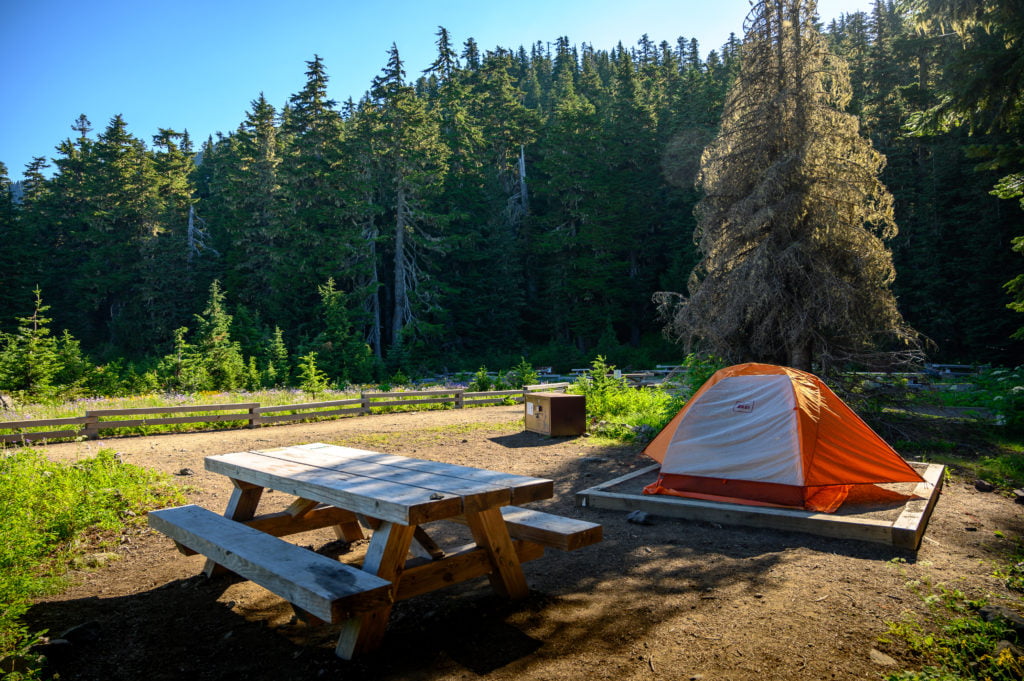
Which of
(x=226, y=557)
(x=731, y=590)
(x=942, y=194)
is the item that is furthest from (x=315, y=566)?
(x=942, y=194)

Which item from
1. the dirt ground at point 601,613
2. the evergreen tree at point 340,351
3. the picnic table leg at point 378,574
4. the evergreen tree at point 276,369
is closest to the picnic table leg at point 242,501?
the dirt ground at point 601,613

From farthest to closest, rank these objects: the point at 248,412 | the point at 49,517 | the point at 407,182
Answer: the point at 407,182 < the point at 248,412 < the point at 49,517

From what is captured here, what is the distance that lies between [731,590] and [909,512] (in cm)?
270

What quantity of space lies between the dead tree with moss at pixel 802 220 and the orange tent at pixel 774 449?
16.6 feet

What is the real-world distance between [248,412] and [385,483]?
11880 mm

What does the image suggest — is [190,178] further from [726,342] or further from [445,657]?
[445,657]

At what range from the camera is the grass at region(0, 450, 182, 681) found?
3.28m

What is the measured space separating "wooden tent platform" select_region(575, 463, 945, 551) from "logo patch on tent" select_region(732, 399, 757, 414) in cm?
104

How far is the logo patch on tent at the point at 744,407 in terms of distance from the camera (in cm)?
639

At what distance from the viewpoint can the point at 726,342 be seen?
11797mm

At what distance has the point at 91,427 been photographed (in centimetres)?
1177

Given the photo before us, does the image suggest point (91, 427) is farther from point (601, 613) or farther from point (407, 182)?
point (407, 182)

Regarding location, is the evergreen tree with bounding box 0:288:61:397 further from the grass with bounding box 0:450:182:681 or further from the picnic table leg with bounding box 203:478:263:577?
the picnic table leg with bounding box 203:478:263:577

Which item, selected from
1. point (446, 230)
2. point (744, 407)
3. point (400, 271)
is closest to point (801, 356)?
point (744, 407)
